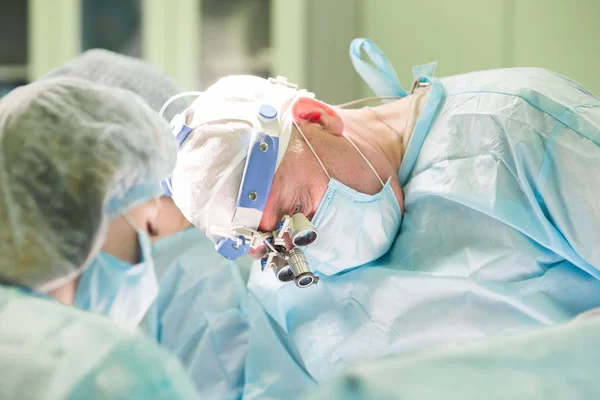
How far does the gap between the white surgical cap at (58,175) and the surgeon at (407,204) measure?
1.75 feet

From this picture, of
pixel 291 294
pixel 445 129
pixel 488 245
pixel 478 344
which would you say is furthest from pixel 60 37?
pixel 478 344

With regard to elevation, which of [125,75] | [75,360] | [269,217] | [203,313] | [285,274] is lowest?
[203,313]

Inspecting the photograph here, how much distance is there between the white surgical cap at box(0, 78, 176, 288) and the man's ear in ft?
2.25

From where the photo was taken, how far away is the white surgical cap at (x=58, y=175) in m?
0.86

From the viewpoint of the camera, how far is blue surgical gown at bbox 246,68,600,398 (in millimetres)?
1392

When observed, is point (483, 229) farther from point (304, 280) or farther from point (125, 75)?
point (125, 75)

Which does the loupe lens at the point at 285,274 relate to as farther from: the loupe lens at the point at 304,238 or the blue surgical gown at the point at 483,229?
the blue surgical gown at the point at 483,229

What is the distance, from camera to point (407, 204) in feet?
5.40

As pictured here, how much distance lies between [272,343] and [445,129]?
2.24 feet

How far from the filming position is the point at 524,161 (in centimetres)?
143

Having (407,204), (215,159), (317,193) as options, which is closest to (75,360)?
(215,159)

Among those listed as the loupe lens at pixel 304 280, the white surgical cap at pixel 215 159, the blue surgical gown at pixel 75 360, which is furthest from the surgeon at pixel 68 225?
the loupe lens at pixel 304 280

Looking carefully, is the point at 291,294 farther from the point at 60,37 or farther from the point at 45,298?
the point at 60,37

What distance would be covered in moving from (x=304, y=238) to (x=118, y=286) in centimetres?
55
